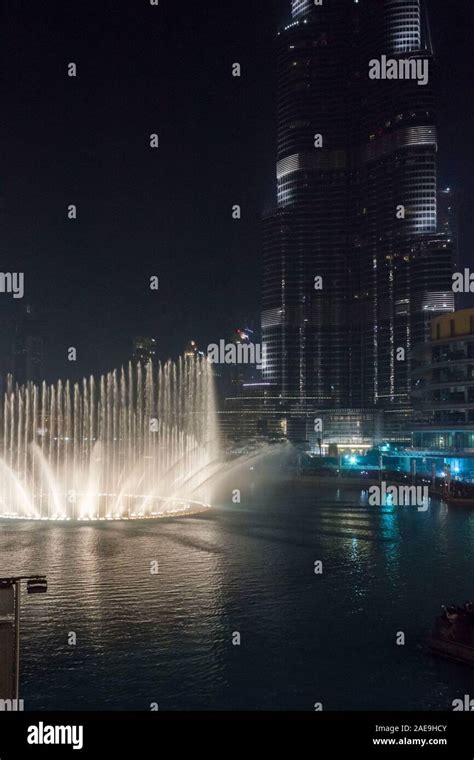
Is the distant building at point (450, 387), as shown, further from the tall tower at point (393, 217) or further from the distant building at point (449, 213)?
the distant building at point (449, 213)

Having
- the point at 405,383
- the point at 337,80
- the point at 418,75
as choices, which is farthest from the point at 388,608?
the point at 337,80

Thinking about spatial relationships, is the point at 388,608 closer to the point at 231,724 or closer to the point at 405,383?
the point at 231,724

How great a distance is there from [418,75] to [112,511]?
12443 centimetres

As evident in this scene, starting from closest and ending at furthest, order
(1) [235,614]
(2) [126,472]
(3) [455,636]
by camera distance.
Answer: (3) [455,636], (1) [235,614], (2) [126,472]

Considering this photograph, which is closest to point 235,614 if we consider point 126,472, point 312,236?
point 126,472

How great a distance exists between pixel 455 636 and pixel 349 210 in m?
150

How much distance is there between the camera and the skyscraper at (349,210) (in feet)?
470

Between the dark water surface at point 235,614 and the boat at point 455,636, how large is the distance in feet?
1.14

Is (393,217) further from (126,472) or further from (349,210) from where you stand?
(126,472)

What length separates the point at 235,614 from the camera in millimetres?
20828

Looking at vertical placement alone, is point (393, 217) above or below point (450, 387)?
above

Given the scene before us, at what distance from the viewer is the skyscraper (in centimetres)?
14338

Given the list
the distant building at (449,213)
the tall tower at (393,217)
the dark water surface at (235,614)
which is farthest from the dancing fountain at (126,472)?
the distant building at (449,213)

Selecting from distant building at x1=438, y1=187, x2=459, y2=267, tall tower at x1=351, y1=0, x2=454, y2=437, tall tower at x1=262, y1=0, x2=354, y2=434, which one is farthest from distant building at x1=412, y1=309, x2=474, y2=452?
distant building at x1=438, y1=187, x2=459, y2=267
